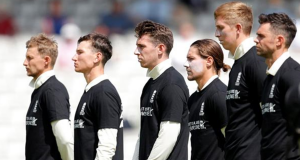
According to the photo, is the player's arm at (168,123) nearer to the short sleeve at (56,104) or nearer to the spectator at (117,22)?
the short sleeve at (56,104)

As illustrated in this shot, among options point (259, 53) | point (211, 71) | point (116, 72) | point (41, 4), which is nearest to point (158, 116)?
point (211, 71)

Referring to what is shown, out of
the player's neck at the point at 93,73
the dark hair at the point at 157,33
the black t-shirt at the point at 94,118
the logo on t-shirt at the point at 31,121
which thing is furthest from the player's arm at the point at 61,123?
the dark hair at the point at 157,33

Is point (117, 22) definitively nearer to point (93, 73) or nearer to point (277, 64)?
point (93, 73)

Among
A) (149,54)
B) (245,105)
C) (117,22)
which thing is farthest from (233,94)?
(117,22)

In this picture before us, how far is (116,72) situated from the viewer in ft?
52.7

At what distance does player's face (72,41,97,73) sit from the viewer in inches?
303

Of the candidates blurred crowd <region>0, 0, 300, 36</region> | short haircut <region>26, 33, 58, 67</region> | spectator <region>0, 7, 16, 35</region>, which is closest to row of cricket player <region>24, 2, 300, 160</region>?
short haircut <region>26, 33, 58, 67</region>

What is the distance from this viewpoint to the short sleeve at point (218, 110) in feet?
23.4

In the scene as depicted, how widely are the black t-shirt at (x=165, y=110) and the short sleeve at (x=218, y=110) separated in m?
0.25

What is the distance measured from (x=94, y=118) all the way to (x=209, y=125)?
1.04m

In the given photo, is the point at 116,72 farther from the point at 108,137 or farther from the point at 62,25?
the point at 108,137

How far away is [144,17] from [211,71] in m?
9.23

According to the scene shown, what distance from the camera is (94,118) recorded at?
7.37m

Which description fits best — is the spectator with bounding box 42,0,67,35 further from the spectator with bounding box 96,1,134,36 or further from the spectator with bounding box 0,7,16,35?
the spectator with bounding box 0,7,16,35
